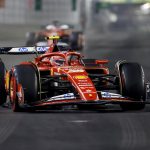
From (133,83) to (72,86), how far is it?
3.47 feet

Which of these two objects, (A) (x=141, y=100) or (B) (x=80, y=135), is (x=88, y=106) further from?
(B) (x=80, y=135)

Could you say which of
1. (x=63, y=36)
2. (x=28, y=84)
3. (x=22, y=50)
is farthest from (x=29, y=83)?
(x=63, y=36)

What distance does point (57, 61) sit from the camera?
54.7ft

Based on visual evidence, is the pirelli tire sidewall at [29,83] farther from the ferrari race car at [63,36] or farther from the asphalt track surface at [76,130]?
the ferrari race car at [63,36]

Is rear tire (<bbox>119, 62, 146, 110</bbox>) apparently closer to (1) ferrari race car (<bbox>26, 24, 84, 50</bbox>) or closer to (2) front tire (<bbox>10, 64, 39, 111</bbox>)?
(2) front tire (<bbox>10, 64, 39, 111</bbox>)

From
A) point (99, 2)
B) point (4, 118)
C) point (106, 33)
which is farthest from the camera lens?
point (99, 2)

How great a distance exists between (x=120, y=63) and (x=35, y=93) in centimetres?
169

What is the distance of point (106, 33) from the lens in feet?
226

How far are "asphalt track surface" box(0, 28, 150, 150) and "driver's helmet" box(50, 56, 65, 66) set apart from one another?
4.30ft

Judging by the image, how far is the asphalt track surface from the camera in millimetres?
10758

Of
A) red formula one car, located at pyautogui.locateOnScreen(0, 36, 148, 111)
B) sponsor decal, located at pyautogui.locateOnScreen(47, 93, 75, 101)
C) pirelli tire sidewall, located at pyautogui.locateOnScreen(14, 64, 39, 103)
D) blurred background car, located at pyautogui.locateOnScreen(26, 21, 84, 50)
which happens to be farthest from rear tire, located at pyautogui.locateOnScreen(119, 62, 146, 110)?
blurred background car, located at pyautogui.locateOnScreen(26, 21, 84, 50)

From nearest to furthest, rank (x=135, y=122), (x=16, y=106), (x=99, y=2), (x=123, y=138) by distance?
(x=123, y=138) < (x=135, y=122) < (x=16, y=106) < (x=99, y=2)

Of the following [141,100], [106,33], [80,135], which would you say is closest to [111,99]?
[141,100]

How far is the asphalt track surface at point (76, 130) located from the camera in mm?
10758
